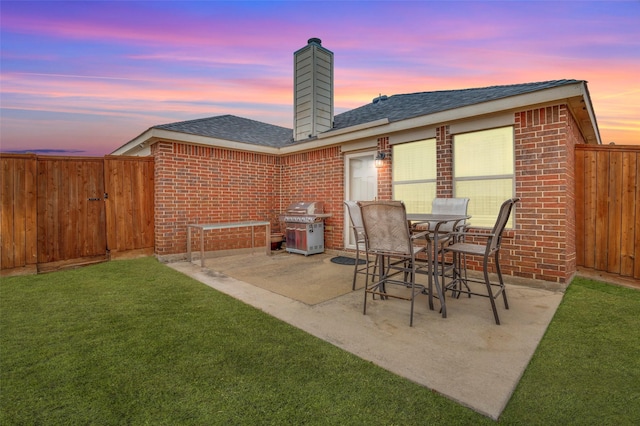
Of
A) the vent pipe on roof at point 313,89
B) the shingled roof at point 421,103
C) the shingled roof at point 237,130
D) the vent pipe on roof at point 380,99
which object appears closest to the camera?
the shingled roof at point 421,103

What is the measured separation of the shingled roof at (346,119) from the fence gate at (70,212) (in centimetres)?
165

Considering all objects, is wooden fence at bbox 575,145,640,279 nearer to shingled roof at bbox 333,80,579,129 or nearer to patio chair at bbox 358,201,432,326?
shingled roof at bbox 333,80,579,129

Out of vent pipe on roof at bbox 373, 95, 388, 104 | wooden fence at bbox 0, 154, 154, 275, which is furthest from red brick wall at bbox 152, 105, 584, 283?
vent pipe on roof at bbox 373, 95, 388, 104

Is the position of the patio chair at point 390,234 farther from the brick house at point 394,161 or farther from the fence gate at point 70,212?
the fence gate at point 70,212

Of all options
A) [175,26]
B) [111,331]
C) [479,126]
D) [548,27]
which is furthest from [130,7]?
[548,27]

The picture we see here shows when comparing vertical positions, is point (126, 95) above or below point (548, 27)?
below

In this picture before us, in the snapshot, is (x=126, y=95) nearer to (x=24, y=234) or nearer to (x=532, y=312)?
(x=24, y=234)

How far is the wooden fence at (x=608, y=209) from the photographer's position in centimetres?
411

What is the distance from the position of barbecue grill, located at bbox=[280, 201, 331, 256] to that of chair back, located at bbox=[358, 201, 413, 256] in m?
3.42

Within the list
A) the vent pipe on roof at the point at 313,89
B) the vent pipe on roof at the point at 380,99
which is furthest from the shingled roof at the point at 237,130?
the vent pipe on roof at the point at 380,99

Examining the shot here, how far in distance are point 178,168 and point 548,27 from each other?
7.82m

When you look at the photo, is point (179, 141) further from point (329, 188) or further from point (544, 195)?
point (544, 195)

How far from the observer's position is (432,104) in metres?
6.09

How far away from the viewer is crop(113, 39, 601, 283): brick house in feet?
13.4
